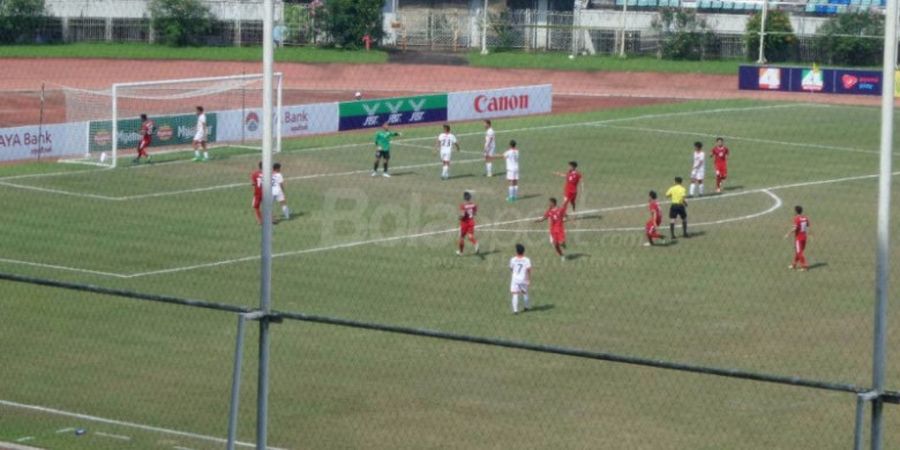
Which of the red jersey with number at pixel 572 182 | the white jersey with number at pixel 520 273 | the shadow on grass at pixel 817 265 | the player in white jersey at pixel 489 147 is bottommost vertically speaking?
the shadow on grass at pixel 817 265

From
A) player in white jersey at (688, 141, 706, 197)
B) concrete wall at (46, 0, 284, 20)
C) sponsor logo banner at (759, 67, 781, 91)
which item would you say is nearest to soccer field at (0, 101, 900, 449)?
player in white jersey at (688, 141, 706, 197)

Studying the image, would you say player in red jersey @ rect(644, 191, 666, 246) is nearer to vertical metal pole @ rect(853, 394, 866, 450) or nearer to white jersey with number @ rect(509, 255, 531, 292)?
white jersey with number @ rect(509, 255, 531, 292)

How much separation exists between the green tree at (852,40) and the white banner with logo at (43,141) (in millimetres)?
32766

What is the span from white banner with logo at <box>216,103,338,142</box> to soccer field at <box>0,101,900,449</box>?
4.86 ft

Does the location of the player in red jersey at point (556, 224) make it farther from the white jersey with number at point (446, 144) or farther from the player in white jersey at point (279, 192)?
the white jersey with number at point (446, 144)

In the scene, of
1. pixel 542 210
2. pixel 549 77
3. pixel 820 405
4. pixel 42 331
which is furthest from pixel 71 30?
pixel 820 405

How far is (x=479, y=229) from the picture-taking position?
3528 cm

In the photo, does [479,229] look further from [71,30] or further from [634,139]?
[71,30]

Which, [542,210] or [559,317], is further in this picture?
[542,210]

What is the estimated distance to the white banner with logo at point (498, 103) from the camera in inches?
2253

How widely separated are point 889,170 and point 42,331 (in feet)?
53.7


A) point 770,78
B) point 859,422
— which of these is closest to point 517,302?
point 859,422

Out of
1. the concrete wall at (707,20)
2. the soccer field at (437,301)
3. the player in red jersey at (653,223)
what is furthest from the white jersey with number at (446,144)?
the concrete wall at (707,20)

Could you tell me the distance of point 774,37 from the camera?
70.7 m
